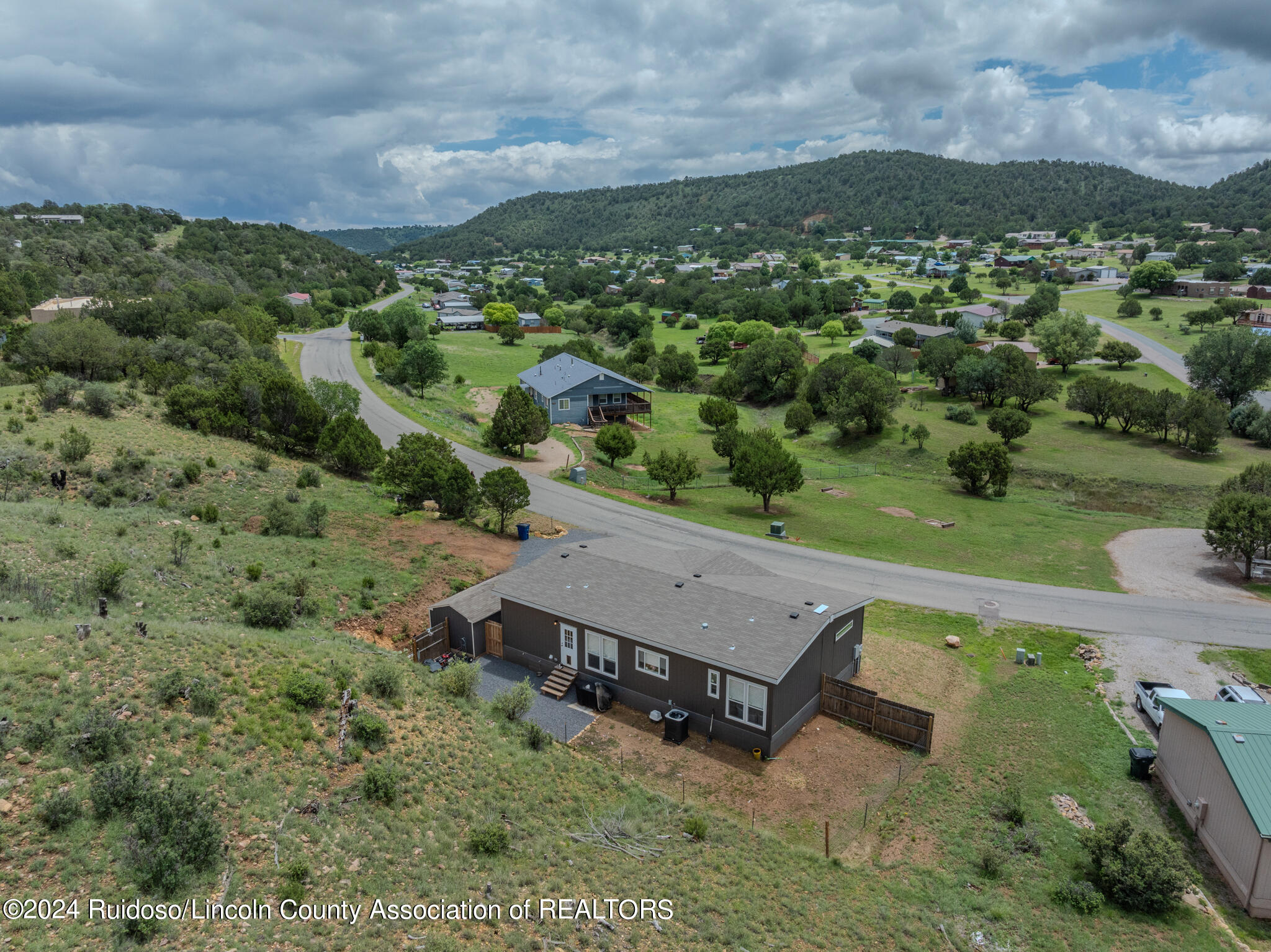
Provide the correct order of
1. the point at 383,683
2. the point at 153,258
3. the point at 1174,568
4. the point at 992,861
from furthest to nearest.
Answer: the point at 153,258, the point at 1174,568, the point at 383,683, the point at 992,861

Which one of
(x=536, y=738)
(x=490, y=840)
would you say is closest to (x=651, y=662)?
(x=536, y=738)

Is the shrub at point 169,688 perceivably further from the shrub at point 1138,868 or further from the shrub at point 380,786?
the shrub at point 1138,868

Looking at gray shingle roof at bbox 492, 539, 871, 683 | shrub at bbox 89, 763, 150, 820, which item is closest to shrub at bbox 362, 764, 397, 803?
shrub at bbox 89, 763, 150, 820

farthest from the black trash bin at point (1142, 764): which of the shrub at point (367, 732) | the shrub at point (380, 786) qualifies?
the shrub at point (367, 732)

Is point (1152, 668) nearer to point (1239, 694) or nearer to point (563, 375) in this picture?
point (1239, 694)

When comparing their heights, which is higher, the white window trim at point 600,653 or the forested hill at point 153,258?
the forested hill at point 153,258

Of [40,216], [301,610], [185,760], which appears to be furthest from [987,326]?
[40,216]
